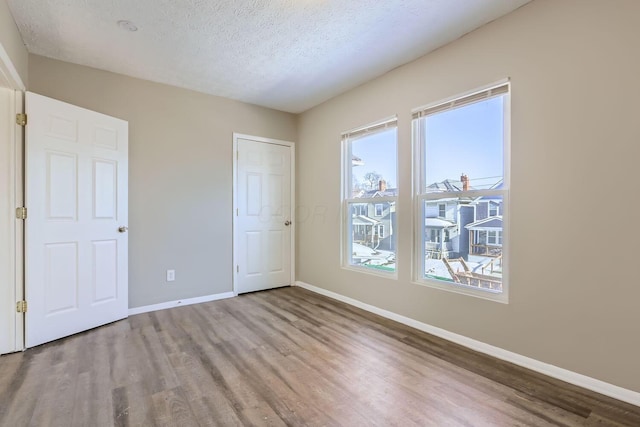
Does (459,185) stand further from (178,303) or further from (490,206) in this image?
(178,303)

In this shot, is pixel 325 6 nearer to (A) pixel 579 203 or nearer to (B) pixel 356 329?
(A) pixel 579 203

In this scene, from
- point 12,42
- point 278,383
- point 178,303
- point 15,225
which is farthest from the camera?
point 178,303

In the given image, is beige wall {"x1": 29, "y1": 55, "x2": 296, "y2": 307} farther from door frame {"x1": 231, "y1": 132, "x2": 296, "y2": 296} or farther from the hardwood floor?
the hardwood floor

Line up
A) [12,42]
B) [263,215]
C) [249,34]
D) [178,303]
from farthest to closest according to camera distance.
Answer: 1. [263,215]
2. [178,303]
3. [249,34]
4. [12,42]

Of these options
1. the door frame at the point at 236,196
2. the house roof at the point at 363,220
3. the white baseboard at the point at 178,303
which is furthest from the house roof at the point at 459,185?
the white baseboard at the point at 178,303

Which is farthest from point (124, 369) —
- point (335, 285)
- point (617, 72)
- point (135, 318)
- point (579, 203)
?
point (617, 72)

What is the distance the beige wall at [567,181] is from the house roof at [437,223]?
56cm

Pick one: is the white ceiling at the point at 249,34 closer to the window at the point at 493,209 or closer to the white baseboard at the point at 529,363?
the window at the point at 493,209

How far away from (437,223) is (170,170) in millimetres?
2953

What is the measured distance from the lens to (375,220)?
346cm

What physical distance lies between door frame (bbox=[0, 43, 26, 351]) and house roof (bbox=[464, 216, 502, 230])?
3.60m

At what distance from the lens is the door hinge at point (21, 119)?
7.87 ft

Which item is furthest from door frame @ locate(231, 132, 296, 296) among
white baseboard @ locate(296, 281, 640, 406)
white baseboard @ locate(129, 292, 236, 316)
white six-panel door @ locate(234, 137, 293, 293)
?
white baseboard @ locate(296, 281, 640, 406)

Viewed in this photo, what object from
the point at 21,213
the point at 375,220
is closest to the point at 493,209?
the point at 375,220
